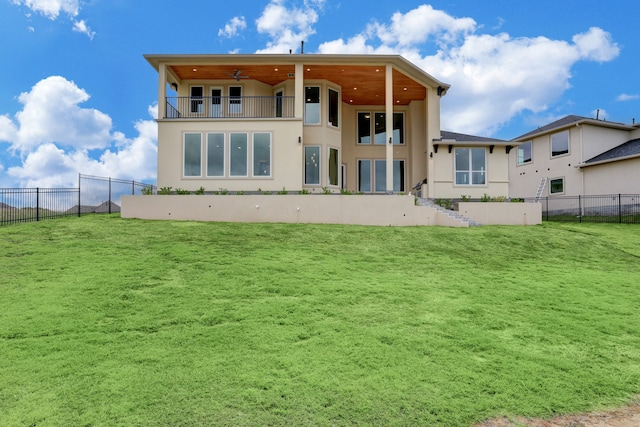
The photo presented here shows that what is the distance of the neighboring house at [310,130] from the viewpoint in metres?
18.0

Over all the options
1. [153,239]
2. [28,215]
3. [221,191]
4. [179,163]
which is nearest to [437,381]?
[153,239]

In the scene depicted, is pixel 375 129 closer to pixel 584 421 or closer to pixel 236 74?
pixel 236 74

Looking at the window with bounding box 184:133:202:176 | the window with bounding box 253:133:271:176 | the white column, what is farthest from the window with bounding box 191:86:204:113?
the white column

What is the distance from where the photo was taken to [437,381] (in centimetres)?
429

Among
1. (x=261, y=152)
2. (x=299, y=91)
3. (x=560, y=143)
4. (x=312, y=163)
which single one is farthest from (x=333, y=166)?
(x=560, y=143)

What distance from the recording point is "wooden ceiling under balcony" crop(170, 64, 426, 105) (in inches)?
723

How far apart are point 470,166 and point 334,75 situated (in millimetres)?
8941

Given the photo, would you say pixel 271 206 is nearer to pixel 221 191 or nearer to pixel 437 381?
pixel 221 191

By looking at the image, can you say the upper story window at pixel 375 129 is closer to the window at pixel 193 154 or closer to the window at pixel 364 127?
the window at pixel 364 127

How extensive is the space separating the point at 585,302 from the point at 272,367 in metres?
6.35

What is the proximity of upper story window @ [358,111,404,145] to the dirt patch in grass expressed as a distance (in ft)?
67.7

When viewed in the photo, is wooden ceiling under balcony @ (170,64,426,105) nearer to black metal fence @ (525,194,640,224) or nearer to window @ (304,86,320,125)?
window @ (304,86,320,125)

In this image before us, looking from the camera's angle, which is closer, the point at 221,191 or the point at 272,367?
the point at 272,367

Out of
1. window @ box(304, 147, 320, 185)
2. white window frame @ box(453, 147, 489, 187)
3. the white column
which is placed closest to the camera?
the white column
